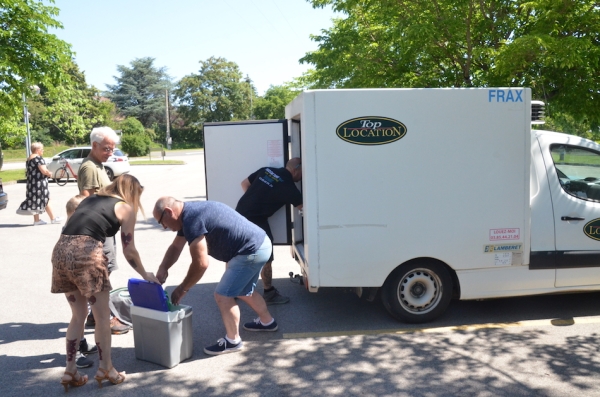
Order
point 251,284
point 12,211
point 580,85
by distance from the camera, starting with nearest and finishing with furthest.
A: point 251,284 → point 580,85 → point 12,211

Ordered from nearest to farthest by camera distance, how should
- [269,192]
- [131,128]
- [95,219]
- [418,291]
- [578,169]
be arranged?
1. [95,219]
2. [418,291]
3. [578,169]
4. [269,192]
5. [131,128]

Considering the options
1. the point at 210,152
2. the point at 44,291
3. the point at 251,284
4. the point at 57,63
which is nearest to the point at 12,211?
the point at 57,63

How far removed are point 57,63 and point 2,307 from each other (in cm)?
1264

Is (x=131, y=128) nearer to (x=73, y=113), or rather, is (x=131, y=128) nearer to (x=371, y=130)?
(x=73, y=113)

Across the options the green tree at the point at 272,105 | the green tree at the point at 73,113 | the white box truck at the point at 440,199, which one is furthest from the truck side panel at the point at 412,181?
the green tree at the point at 272,105

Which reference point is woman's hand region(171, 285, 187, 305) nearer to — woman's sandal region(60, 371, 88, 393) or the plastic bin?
the plastic bin

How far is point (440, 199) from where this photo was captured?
17.5ft

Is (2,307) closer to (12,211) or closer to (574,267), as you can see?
(574,267)

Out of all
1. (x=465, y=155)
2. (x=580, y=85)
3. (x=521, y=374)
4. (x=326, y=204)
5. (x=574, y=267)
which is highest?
(x=580, y=85)

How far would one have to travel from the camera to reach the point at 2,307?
20.9ft

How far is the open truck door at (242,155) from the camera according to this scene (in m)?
6.31

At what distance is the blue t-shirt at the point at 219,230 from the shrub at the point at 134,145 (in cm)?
→ 4909

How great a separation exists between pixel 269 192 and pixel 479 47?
20.4 feet

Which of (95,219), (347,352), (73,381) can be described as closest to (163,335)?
(73,381)
